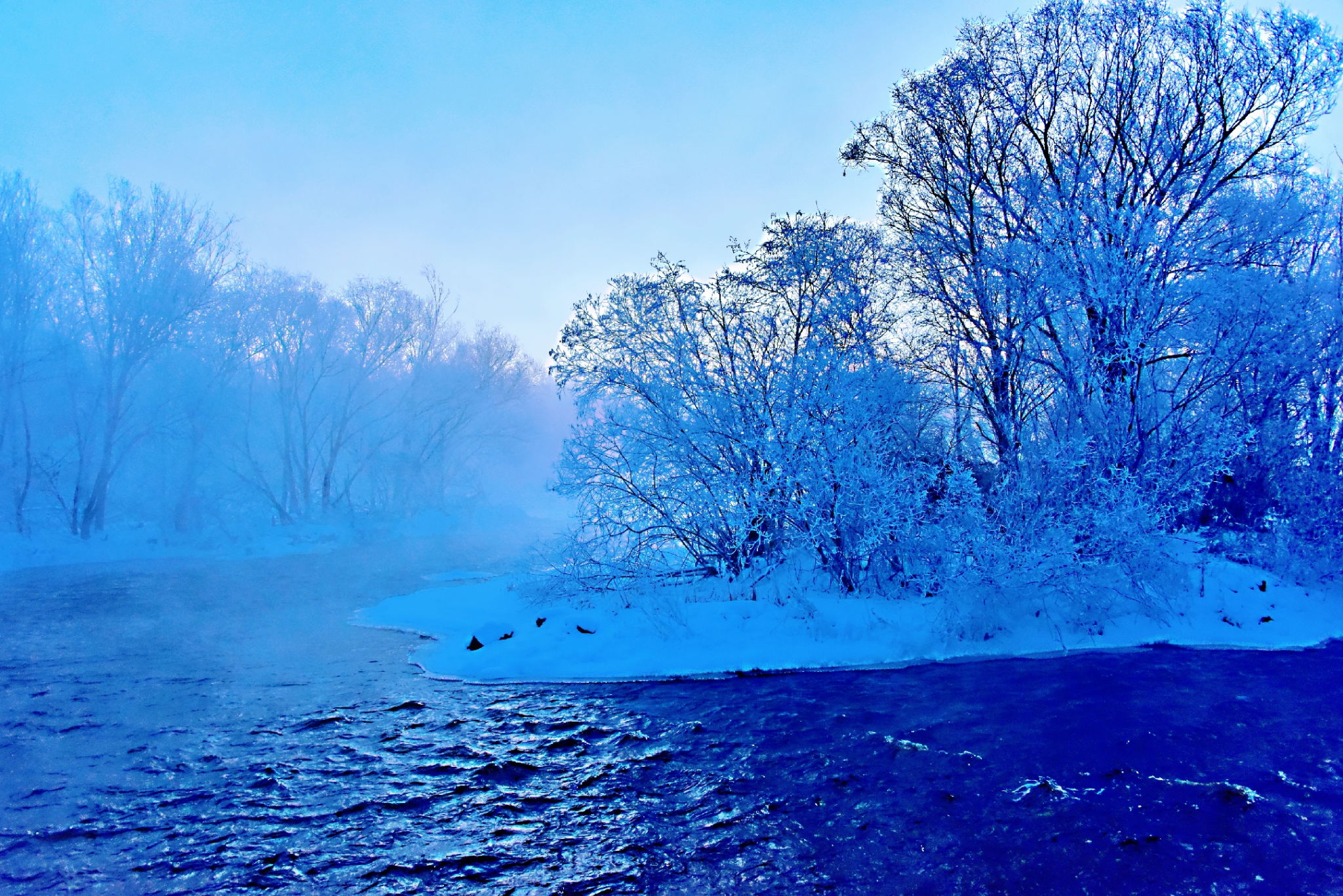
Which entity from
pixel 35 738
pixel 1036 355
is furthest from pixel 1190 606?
pixel 35 738

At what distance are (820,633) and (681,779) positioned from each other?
496 cm

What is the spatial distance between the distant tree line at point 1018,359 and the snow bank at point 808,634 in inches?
30.1

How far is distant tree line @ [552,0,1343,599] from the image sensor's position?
35.4 feet

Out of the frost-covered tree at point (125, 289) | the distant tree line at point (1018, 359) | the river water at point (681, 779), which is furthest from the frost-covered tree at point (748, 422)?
the frost-covered tree at point (125, 289)

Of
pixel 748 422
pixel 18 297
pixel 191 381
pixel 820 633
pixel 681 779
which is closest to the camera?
pixel 681 779

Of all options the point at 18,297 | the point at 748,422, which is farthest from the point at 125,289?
the point at 748,422

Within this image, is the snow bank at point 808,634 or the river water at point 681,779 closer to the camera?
the river water at point 681,779

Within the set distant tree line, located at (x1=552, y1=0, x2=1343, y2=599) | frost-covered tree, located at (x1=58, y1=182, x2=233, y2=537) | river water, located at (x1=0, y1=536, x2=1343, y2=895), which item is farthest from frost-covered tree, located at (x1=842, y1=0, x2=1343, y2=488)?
frost-covered tree, located at (x1=58, y1=182, x2=233, y2=537)

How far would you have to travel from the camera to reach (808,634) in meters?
10.1

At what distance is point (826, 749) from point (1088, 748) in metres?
2.24

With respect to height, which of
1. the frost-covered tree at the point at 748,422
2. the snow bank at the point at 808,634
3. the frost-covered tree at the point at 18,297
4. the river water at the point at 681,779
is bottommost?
the river water at the point at 681,779

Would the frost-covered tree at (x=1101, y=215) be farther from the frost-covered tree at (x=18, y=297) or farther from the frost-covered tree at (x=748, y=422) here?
the frost-covered tree at (x=18, y=297)

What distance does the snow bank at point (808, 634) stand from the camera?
9414 mm

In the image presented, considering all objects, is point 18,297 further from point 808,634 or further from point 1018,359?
point 1018,359
